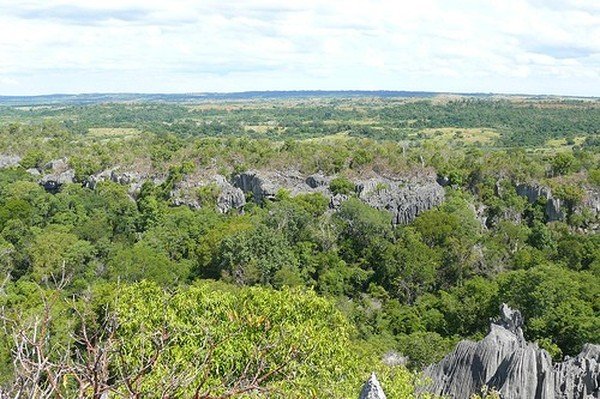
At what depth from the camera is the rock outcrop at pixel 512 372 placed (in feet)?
65.5

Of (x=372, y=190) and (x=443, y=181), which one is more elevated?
(x=443, y=181)

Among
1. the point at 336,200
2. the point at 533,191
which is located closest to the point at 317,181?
the point at 336,200

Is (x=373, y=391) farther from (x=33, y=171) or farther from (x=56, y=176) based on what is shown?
(x=33, y=171)

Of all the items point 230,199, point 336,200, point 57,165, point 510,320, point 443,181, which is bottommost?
point 510,320

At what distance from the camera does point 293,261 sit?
124 ft

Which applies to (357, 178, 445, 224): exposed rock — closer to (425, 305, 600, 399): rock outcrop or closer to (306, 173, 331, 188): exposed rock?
(306, 173, 331, 188): exposed rock

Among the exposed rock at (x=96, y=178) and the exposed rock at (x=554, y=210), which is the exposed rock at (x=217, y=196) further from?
the exposed rock at (x=554, y=210)

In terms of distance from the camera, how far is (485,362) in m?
21.4

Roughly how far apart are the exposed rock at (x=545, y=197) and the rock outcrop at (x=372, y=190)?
7.35m

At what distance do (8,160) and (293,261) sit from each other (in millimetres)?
49752

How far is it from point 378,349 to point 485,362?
5.76 meters

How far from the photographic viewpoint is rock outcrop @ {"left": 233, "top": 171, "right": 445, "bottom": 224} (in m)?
50.5

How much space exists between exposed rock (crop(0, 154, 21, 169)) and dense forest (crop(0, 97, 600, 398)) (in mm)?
219

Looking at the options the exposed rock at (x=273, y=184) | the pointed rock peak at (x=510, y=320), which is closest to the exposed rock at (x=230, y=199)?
the exposed rock at (x=273, y=184)
